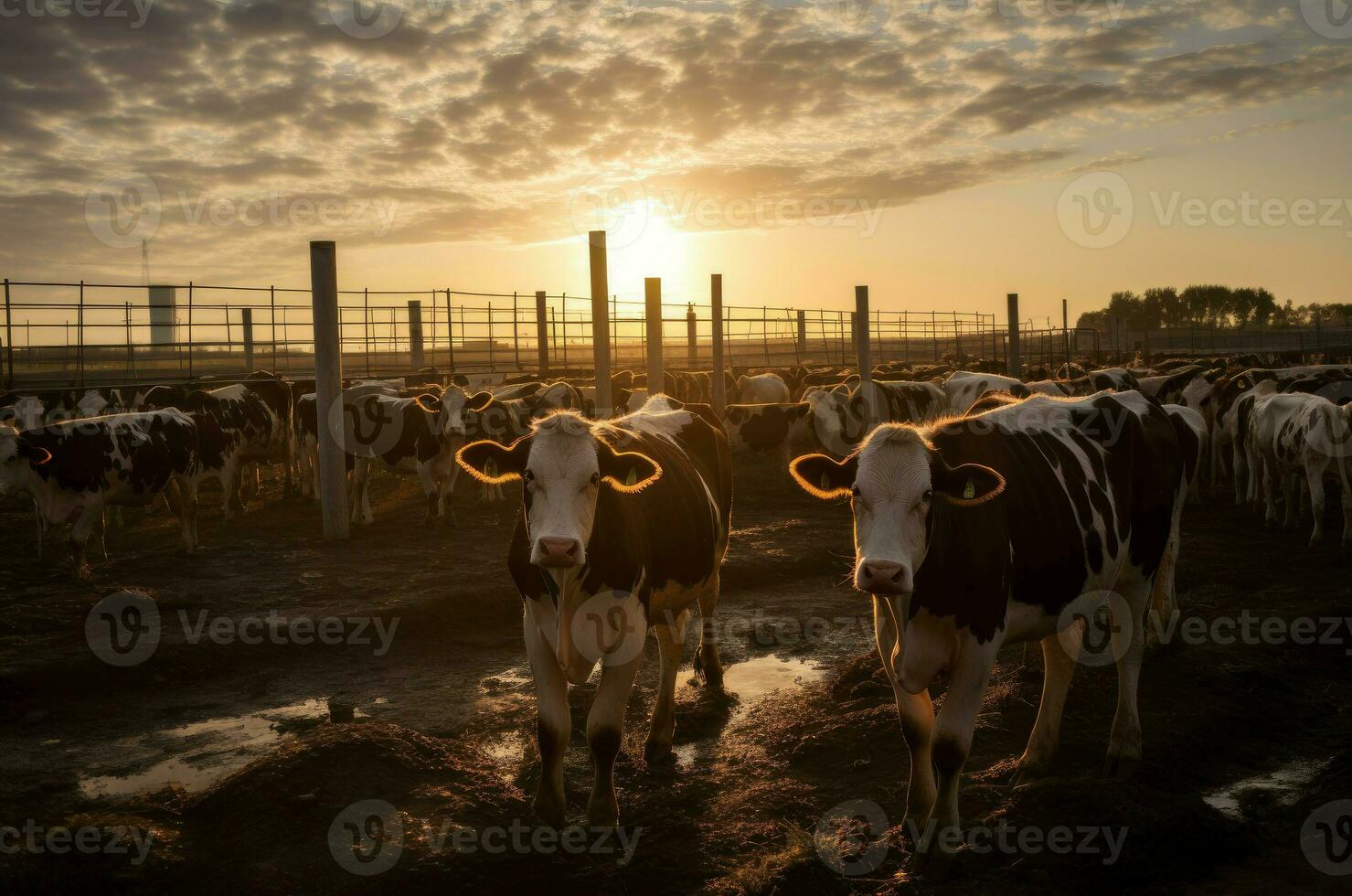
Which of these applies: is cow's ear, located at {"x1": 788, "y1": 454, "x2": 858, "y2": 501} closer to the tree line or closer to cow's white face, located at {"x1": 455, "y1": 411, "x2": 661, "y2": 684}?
cow's white face, located at {"x1": 455, "y1": 411, "x2": 661, "y2": 684}

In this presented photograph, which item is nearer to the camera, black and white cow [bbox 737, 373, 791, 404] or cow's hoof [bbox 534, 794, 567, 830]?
cow's hoof [bbox 534, 794, 567, 830]

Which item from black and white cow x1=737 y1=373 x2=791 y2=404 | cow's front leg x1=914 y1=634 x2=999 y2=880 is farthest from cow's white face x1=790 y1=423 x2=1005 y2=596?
black and white cow x1=737 y1=373 x2=791 y2=404

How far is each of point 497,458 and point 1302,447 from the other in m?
10.4

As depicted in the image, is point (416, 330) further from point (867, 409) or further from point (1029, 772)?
point (1029, 772)

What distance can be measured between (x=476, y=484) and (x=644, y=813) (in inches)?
493

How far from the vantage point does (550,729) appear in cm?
432

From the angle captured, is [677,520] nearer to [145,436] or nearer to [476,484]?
[145,436]

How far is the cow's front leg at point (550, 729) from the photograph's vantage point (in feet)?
14.2

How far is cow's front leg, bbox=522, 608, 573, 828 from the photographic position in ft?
14.2

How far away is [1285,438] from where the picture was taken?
38.0ft

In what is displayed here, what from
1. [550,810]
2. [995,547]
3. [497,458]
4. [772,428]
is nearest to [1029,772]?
[995,547]

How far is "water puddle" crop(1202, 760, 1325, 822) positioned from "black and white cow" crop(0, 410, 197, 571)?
943 centimetres

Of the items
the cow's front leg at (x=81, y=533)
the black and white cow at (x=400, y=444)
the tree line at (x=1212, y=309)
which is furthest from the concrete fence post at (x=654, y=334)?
the tree line at (x=1212, y=309)

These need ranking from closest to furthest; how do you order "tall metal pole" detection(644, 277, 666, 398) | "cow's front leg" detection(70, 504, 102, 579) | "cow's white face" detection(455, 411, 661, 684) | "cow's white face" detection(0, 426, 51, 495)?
1. "cow's white face" detection(455, 411, 661, 684)
2. "cow's front leg" detection(70, 504, 102, 579)
3. "cow's white face" detection(0, 426, 51, 495)
4. "tall metal pole" detection(644, 277, 666, 398)
